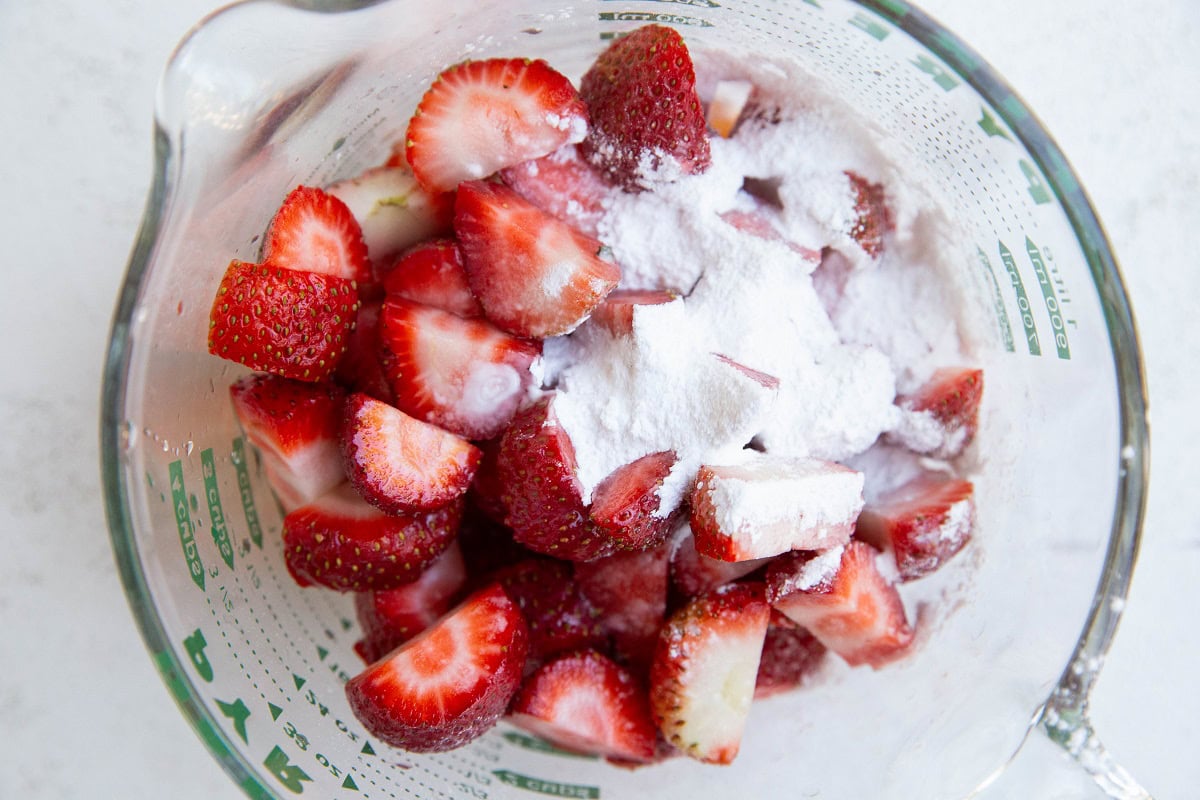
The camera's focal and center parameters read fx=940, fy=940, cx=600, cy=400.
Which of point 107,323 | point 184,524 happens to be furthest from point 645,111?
point 107,323

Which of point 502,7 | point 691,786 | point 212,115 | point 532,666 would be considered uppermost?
point 502,7

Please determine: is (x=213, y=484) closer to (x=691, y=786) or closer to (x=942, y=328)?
(x=691, y=786)

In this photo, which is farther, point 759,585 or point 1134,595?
point 1134,595

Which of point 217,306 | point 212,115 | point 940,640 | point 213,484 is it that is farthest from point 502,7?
point 940,640

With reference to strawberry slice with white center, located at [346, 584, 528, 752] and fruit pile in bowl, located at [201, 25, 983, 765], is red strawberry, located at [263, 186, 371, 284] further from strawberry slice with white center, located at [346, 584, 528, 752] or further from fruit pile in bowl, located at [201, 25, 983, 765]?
strawberry slice with white center, located at [346, 584, 528, 752]

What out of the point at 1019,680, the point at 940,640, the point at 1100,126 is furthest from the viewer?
the point at 1100,126

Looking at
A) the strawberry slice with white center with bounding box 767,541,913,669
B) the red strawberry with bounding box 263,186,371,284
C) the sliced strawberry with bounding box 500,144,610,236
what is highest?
the sliced strawberry with bounding box 500,144,610,236

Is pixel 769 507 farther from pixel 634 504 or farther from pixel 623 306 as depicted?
pixel 623 306

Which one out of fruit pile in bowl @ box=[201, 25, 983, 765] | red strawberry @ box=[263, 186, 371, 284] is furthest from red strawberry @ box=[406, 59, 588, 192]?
red strawberry @ box=[263, 186, 371, 284]
